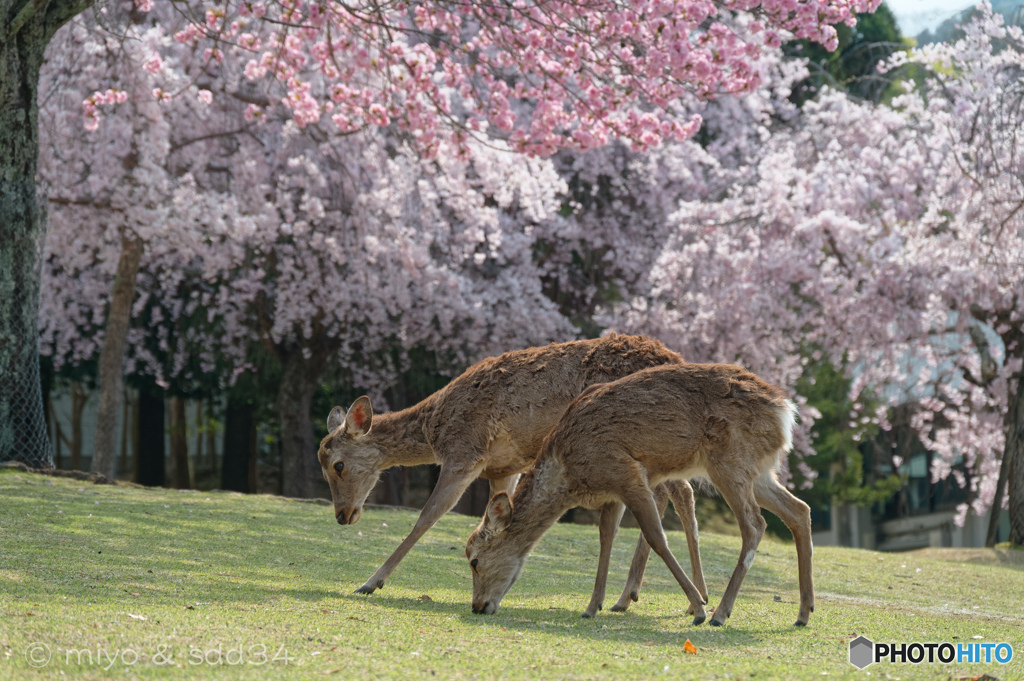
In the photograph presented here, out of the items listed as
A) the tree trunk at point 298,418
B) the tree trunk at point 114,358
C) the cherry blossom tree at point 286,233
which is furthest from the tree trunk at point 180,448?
the tree trunk at point 114,358

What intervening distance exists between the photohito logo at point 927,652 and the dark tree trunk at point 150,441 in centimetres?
2210

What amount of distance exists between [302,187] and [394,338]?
3840mm

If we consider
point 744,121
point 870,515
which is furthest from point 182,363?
point 870,515

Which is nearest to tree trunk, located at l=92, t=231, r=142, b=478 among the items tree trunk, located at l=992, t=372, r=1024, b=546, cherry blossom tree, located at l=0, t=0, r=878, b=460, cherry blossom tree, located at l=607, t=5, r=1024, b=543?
cherry blossom tree, located at l=0, t=0, r=878, b=460

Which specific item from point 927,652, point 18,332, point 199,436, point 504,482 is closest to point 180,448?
point 199,436

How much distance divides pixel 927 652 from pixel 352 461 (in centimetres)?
386

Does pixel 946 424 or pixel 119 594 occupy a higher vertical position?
pixel 946 424

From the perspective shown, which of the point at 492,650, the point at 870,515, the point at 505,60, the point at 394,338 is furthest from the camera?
the point at 870,515

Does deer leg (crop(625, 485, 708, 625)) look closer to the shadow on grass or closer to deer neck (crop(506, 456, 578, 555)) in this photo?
the shadow on grass

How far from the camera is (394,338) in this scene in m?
21.1

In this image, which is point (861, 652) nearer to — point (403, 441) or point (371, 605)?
point (371, 605)

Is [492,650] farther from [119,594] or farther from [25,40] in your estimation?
[25,40]

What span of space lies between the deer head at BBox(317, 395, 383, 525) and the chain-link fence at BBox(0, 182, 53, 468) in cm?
579

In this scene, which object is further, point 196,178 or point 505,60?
point 196,178
